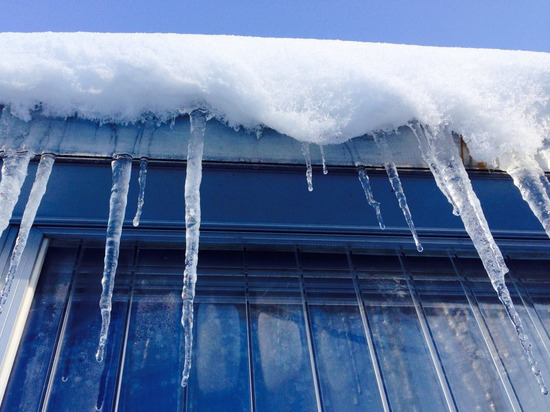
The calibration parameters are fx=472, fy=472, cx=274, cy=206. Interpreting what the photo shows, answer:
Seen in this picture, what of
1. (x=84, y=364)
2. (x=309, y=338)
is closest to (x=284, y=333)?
(x=309, y=338)

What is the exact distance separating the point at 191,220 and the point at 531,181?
0.91 meters

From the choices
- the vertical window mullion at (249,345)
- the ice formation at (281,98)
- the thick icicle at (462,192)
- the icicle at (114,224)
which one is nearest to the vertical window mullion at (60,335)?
the icicle at (114,224)

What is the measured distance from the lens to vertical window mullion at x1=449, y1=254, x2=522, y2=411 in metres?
1.39

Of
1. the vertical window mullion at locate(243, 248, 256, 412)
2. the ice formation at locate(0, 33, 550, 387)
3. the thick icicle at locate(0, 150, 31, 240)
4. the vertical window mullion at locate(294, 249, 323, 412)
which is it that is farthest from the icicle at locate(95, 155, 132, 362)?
the vertical window mullion at locate(294, 249, 323, 412)

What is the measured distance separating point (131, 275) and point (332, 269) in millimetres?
687

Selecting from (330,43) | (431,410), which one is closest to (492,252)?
(431,410)

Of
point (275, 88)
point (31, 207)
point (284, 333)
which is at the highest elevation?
point (275, 88)

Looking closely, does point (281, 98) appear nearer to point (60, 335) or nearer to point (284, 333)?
point (284, 333)

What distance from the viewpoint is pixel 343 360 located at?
1.42 meters

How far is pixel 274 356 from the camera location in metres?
1.41

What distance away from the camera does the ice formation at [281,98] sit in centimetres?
115

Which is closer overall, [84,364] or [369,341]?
[84,364]

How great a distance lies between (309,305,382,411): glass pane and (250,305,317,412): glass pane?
43 mm

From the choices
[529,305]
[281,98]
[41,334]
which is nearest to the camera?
[281,98]
